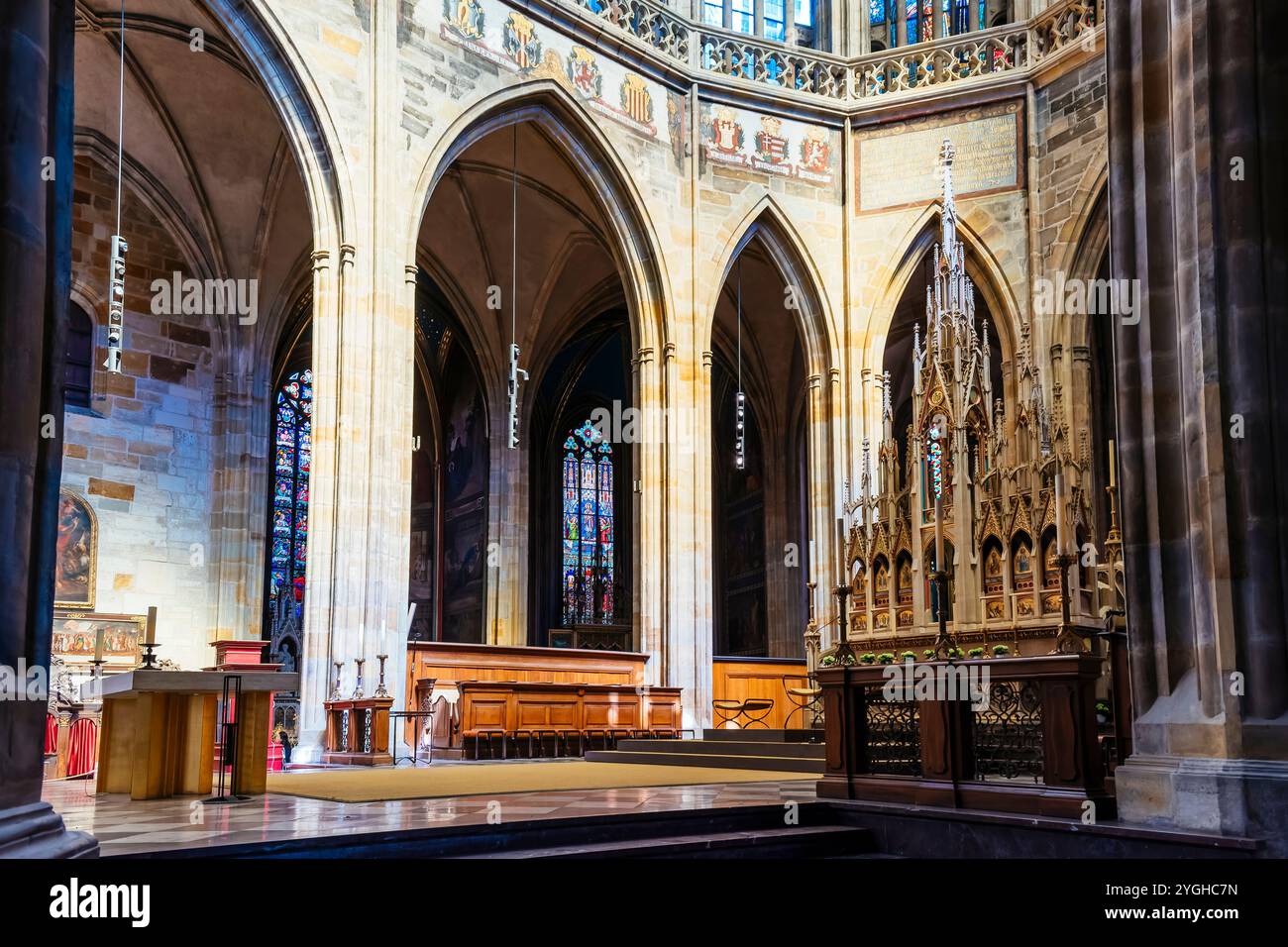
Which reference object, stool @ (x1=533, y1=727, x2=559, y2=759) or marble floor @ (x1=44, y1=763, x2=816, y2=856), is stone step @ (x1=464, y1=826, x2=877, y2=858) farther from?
stool @ (x1=533, y1=727, x2=559, y2=759)

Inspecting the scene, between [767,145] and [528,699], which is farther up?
[767,145]

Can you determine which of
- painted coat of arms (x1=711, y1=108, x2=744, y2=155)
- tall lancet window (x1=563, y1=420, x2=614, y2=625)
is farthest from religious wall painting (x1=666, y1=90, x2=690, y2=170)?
tall lancet window (x1=563, y1=420, x2=614, y2=625)

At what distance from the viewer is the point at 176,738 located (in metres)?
7.63

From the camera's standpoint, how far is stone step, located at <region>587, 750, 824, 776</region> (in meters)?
10.6

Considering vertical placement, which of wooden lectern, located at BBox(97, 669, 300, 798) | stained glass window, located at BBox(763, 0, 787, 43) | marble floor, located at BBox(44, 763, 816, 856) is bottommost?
marble floor, located at BBox(44, 763, 816, 856)

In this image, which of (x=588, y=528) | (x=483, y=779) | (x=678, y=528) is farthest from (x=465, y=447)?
(x=483, y=779)

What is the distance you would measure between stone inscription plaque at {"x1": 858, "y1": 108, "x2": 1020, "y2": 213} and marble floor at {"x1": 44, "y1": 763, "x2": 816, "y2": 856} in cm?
1253

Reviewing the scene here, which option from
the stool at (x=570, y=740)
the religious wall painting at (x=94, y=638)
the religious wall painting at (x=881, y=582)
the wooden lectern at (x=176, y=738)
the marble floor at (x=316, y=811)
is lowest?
the stool at (x=570, y=740)

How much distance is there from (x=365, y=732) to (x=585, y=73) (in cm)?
937

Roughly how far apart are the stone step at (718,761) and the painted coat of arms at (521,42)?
8737 millimetres

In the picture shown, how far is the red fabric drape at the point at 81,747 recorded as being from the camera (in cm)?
1031

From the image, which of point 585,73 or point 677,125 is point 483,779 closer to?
point 585,73

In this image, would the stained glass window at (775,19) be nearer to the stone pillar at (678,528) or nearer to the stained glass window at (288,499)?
the stone pillar at (678,528)

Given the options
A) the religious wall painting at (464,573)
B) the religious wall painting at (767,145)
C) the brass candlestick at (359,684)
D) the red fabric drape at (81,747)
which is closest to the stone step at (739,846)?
the red fabric drape at (81,747)
